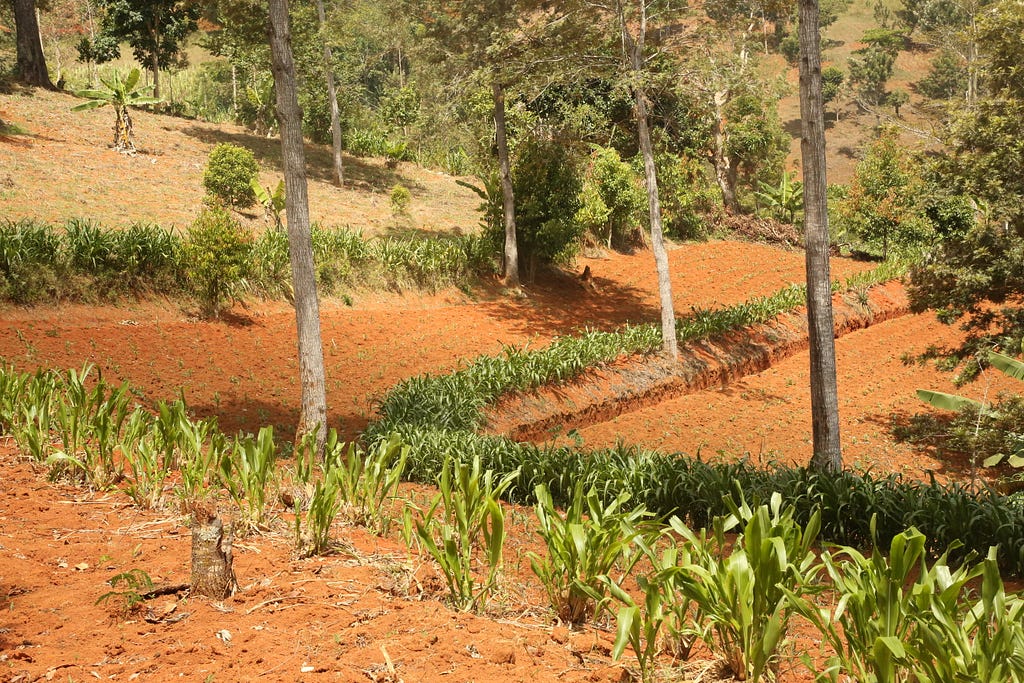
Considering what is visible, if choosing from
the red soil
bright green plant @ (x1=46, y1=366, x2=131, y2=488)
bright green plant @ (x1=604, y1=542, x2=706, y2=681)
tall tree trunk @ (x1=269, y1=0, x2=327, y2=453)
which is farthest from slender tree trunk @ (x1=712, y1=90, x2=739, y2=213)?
bright green plant @ (x1=604, y1=542, x2=706, y2=681)

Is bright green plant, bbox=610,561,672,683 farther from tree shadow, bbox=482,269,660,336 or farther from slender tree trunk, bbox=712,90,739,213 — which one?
slender tree trunk, bbox=712,90,739,213

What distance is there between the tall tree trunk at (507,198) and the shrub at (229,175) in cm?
610

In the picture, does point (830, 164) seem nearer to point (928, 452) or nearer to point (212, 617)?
point (928, 452)

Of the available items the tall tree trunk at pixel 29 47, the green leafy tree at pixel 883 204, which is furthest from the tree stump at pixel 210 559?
the tall tree trunk at pixel 29 47

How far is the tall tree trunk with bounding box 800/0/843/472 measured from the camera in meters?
Answer: 8.30

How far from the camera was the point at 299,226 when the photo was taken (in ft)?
25.8

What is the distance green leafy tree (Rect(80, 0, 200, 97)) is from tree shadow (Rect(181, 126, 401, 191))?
8.04 ft

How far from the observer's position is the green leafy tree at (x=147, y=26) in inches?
1038

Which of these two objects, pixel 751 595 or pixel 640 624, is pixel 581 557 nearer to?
pixel 640 624

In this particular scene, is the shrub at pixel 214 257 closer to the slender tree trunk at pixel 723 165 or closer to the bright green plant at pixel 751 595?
the bright green plant at pixel 751 595

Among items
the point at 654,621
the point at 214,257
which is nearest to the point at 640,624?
the point at 654,621

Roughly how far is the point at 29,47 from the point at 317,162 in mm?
10091

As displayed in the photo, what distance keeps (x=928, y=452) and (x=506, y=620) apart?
976 centimetres

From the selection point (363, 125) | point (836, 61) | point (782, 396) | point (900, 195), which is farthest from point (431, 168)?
point (836, 61)
